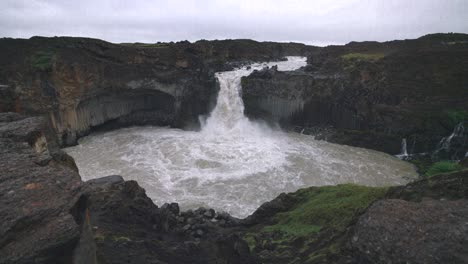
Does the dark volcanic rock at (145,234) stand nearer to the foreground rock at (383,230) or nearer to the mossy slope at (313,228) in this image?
the mossy slope at (313,228)

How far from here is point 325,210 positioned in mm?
10070

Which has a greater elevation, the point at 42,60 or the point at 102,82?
the point at 42,60

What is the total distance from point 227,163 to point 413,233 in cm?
1599

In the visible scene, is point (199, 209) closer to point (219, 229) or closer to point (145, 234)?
point (219, 229)

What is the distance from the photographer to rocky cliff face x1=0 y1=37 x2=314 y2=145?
2467 cm

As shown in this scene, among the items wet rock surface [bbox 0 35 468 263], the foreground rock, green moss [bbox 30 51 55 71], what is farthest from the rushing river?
green moss [bbox 30 51 55 71]

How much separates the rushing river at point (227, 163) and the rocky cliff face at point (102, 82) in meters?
1.89

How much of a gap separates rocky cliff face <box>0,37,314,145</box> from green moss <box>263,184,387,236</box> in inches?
795

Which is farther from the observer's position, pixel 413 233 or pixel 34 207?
pixel 34 207

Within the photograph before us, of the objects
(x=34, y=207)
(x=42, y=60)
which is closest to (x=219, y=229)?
(x=34, y=207)

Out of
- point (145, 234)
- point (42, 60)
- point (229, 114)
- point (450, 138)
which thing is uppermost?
point (42, 60)

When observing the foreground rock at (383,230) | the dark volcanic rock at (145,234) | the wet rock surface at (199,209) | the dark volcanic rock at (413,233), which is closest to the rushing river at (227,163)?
the wet rock surface at (199,209)

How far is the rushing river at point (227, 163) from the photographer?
17.6 metres

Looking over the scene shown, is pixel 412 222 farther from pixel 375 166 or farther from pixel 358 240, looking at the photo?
pixel 375 166
